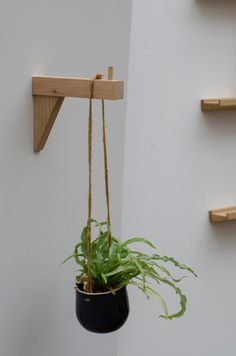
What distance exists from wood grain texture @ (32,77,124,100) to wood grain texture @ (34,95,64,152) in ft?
0.05

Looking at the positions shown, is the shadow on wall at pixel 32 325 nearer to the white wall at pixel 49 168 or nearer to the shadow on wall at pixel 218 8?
the white wall at pixel 49 168

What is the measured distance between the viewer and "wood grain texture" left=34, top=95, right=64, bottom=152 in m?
1.05

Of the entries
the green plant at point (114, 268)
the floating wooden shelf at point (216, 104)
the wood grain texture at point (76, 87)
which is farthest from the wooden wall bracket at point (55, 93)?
the floating wooden shelf at point (216, 104)

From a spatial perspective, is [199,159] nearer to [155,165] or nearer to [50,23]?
[155,165]

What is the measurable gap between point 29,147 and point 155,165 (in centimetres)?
33

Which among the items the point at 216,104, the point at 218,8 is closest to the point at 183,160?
the point at 216,104

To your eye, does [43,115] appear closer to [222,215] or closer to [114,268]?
[114,268]

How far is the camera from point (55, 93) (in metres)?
1.03

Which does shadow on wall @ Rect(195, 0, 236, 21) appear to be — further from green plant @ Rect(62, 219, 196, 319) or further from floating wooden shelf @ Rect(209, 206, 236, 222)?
green plant @ Rect(62, 219, 196, 319)

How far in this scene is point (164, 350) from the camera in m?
1.41

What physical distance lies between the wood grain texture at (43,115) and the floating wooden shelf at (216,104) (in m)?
0.41

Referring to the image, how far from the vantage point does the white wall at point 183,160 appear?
1.29 m

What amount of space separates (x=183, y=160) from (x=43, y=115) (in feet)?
1.34

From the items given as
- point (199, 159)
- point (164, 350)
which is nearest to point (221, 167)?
point (199, 159)
